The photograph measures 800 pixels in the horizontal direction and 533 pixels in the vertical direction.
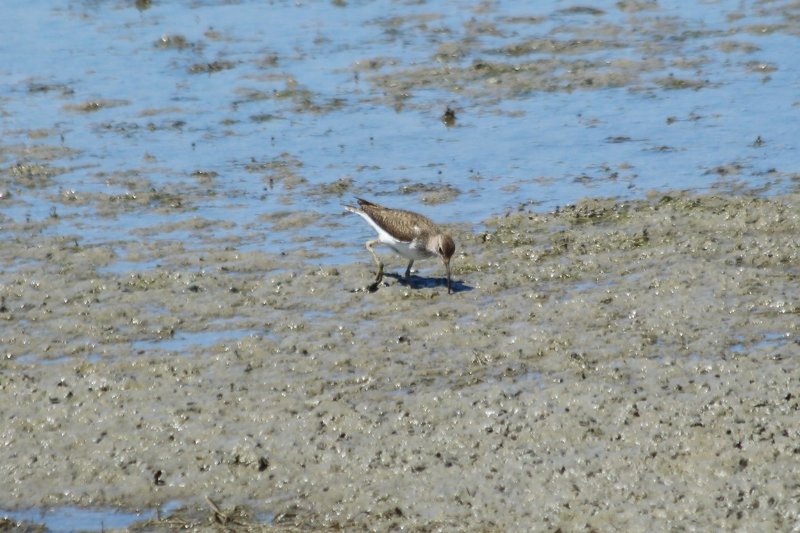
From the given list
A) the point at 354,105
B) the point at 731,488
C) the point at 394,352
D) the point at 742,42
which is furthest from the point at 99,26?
the point at 731,488

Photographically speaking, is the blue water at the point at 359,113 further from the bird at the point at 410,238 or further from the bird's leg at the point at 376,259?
the bird at the point at 410,238

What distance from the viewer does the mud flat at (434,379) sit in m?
9.60

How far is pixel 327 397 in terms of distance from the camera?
1116 cm

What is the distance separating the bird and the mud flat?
0.30m

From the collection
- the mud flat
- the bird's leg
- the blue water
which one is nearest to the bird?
the bird's leg

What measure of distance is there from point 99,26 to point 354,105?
7259 mm

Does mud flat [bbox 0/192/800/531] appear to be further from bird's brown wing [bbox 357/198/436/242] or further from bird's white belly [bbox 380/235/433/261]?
bird's brown wing [bbox 357/198/436/242]

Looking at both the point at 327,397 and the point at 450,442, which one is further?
the point at 327,397

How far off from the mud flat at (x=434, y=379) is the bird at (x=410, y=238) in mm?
304

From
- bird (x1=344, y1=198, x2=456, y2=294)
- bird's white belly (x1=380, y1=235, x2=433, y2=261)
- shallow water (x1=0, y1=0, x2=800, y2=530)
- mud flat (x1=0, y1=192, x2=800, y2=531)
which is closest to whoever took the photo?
mud flat (x1=0, y1=192, x2=800, y2=531)

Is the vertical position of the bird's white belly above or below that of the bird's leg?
above

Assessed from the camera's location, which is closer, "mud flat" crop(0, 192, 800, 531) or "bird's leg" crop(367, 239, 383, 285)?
"mud flat" crop(0, 192, 800, 531)

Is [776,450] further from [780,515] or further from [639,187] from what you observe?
[639,187]

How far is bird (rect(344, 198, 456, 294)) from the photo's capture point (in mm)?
13477
